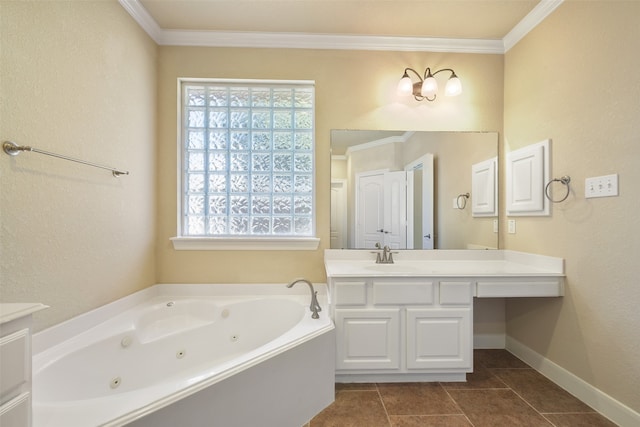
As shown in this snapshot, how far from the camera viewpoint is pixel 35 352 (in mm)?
1233

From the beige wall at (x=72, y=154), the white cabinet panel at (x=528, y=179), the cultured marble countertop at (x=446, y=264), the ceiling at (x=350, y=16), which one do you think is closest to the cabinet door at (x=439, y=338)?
the cultured marble countertop at (x=446, y=264)

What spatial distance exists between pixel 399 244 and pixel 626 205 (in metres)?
1.28

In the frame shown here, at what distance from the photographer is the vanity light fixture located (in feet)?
7.05

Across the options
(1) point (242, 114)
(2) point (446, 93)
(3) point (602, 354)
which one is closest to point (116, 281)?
(1) point (242, 114)

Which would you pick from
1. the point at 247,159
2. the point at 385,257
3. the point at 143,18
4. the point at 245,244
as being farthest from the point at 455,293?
the point at 143,18

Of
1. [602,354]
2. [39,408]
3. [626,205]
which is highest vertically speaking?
[626,205]

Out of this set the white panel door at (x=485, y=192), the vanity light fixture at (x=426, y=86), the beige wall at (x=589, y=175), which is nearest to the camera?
the beige wall at (x=589, y=175)

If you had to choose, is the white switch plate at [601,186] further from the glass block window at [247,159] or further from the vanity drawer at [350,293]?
the glass block window at [247,159]

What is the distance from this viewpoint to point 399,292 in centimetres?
174

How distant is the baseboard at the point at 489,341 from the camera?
2.29 meters

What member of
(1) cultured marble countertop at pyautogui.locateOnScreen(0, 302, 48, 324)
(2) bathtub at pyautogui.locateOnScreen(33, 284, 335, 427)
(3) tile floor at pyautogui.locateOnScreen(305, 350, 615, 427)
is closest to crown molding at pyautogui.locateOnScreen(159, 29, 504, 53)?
(2) bathtub at pyautogui.locateOnScreen(33, 284, 335, 427)

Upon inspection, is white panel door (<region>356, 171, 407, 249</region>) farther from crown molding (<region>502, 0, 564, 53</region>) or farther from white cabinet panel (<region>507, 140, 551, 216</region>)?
crown molding (<region>502, 0, 564, 53</region>)

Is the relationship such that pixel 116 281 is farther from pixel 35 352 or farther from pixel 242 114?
pixel 242 114

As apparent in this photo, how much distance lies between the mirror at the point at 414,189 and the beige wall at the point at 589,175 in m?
0.35
